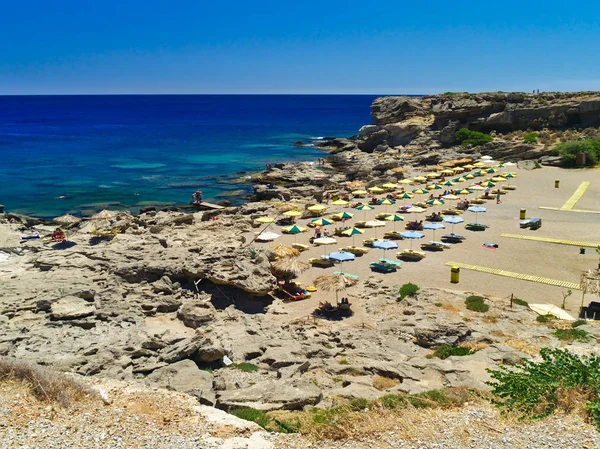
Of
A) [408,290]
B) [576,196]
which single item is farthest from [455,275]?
[576,196]

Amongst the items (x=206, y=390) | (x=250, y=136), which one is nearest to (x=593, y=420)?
(x=206, y=390)

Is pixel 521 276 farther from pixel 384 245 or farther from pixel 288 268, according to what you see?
pixel 288 268

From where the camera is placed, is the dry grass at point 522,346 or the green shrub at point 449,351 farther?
the green shrub at point 449,351

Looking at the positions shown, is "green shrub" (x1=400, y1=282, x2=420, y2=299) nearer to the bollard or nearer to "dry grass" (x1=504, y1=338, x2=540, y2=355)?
the bollard

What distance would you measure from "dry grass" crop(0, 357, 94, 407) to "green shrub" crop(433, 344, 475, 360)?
1042cm

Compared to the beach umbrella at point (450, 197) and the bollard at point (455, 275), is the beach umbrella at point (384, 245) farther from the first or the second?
the beach umbrella at point (450, 197)

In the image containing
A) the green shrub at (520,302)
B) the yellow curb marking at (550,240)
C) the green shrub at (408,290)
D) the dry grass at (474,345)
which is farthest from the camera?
the yellow curb marking at (550,240)

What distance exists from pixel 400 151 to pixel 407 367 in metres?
62.7

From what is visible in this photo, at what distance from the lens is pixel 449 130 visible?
71.8 meters

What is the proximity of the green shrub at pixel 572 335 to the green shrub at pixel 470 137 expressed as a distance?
179ft

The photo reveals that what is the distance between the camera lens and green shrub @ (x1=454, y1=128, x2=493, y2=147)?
66.5 metres

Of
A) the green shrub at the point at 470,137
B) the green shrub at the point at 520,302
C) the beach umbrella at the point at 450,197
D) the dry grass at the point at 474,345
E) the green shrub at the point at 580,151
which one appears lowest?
the dry grass at the point at 474,345

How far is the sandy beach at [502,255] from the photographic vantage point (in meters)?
22.2

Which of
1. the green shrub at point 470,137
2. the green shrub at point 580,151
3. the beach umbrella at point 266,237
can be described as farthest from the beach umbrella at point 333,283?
the green shrub at point 470,137
